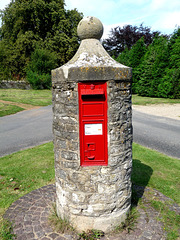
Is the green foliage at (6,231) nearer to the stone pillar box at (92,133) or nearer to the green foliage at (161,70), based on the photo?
the stone pillar box at (92,133)

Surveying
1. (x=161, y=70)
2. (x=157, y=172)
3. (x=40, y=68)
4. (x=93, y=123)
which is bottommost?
(x=157, y=172)

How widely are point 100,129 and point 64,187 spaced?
117 centimetres

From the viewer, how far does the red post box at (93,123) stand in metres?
2.77

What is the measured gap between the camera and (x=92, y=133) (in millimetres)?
2900

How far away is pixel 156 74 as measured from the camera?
20.1 m

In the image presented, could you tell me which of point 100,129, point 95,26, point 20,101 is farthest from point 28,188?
point 20,101

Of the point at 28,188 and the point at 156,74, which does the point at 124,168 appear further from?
the point at 156,74

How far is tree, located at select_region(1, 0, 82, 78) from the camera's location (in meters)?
24.9

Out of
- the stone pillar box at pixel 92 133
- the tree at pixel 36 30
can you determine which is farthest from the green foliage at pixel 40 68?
the stone pillar box at pixel 92 133

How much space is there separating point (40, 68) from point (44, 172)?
69.8ft

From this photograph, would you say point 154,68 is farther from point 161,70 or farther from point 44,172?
point 44,172

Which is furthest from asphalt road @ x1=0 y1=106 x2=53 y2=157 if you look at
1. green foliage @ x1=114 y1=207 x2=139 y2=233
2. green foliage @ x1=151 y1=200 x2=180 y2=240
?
green foliage @ x1=151 y1=200 x2=180 y2=240

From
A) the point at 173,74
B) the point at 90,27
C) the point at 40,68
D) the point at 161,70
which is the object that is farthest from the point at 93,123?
the point at 40,68

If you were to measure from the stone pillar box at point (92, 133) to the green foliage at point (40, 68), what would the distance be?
21.5 metres
